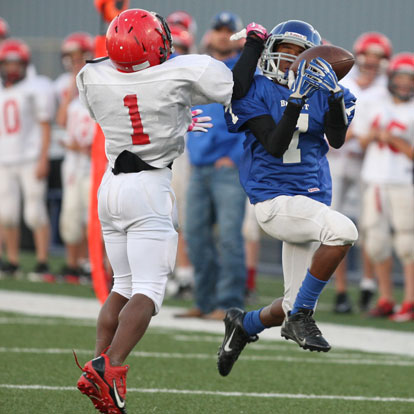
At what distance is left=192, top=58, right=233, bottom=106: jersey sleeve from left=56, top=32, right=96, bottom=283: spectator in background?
566 cm

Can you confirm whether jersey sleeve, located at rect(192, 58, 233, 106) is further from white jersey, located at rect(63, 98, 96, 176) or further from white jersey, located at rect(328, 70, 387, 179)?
white jersey, located at rect(63, 98, 96, 176)

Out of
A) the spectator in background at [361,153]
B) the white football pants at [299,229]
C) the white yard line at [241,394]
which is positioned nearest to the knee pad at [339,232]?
the white football pants at [299,229]

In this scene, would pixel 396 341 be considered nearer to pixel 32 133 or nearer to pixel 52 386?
pixel 52 386

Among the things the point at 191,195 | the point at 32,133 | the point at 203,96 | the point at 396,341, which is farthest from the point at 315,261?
the point at 32,133

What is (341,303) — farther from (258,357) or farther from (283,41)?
(283,41)

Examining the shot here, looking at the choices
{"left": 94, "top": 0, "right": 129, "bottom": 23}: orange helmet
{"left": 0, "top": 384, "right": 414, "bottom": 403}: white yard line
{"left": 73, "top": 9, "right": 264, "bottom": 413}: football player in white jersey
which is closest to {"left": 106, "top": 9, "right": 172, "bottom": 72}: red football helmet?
{"left": 73, "top": 9, "right": 264, "bottom": 413}: football player in white jersey

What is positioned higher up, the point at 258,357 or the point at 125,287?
the point at 125,287

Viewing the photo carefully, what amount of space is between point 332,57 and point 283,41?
27 cm

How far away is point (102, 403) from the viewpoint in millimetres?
4195

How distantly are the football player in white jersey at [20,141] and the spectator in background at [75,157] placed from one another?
0.22 metres

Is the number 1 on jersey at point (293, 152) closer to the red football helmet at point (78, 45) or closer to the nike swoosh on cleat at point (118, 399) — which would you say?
the nike swoosh on cleat at point (118, 399)

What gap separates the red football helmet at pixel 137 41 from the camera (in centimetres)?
444

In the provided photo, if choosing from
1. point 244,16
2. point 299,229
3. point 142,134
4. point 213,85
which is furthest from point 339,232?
point 244,16

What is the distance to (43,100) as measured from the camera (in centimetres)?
1039
